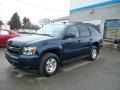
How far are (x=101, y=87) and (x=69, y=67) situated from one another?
85.6 inches

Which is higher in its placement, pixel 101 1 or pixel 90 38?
pixel 101 1

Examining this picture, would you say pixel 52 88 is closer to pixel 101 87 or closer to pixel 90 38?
pixel 101 87

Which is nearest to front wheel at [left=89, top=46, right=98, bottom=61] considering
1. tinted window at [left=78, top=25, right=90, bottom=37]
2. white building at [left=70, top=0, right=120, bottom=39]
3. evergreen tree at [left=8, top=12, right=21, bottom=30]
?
tinted window at [left=78, top=25, right=90, bottom=37]

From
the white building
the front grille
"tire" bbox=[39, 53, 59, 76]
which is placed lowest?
"tire" bbox=[39, 53, 59, 76]

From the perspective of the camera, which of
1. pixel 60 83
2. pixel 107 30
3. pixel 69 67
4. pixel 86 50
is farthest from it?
pixel 107 30

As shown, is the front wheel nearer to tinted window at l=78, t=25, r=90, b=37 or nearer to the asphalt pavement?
tinted window at l=78, t=25, r=90, b=37

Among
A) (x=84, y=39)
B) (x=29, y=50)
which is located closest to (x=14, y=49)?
(x=29, y=50)

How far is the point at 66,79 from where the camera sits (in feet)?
18.1

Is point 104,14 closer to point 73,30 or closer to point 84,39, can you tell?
point 84,39

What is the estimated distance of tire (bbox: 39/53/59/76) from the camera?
553cm

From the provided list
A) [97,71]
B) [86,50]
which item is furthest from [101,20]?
[97,71]

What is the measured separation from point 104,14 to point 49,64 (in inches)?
433

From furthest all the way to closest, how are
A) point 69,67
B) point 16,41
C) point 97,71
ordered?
point 69,67 → point 97,71 → point 16,41

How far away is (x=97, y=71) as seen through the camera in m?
6.51
